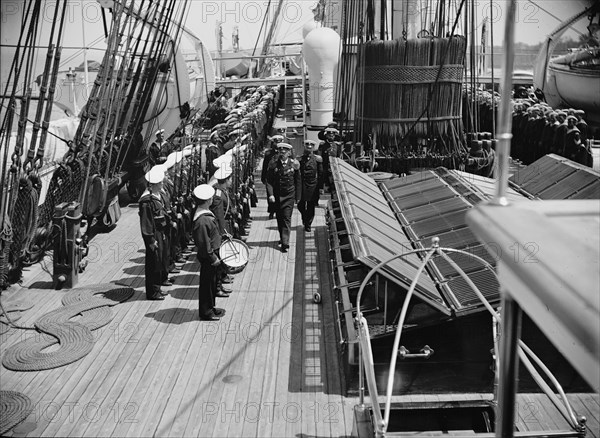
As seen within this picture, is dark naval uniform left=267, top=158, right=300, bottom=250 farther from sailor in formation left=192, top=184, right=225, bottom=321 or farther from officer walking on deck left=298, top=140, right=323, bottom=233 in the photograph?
sailor in formation left=192, top=184, right=225, bottom=321

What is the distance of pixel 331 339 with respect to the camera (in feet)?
22.0

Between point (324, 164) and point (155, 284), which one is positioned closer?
point (155, 284)

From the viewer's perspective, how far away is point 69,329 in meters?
6.91

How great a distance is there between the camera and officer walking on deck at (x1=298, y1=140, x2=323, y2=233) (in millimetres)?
10438

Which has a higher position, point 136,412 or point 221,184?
point 221,184

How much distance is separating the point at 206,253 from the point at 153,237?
0.99 m

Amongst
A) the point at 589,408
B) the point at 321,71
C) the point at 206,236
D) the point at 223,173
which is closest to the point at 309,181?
the point at 223,173

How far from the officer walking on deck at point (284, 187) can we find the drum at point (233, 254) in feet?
6.49

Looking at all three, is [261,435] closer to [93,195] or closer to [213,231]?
[213,231]

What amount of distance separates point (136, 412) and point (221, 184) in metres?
3.74

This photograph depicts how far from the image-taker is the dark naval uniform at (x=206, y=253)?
699 centimetres

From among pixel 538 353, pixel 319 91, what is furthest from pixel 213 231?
pixel 319 91

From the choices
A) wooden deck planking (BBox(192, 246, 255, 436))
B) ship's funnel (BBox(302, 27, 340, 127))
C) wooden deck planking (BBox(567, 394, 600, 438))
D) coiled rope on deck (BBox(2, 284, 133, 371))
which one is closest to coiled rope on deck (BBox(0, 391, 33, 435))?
coiled rope on deck (BBox(2, 284, 133, 371))

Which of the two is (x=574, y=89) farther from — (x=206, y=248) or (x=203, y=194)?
(x=206, y=248)
